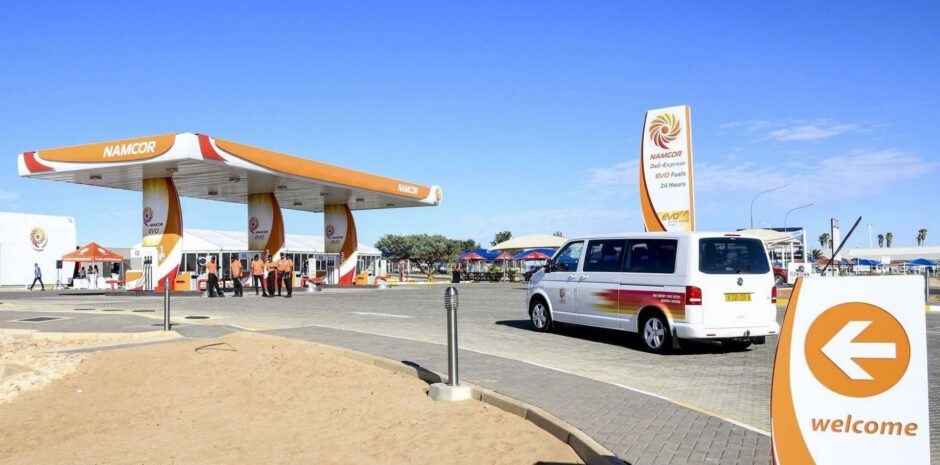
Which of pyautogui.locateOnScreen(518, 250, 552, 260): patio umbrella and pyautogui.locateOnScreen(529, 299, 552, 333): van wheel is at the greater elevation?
pyautogui.locateOnScreen(518, 250, 552, 260): patio umbrella

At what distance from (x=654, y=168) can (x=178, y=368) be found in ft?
56.2

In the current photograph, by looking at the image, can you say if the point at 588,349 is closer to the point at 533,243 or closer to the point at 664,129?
the point at 664,129

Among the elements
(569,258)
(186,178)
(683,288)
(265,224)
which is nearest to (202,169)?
(186,178)

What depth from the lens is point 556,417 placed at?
20.5 feet

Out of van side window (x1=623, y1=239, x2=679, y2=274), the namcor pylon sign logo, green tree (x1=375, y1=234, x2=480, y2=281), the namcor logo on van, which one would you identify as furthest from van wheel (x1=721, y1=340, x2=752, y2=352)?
green tree (x1=375, y1=234, x2=480, y2=281)

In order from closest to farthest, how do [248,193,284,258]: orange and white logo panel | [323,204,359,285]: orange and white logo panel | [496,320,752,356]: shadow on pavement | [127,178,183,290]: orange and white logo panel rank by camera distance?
1. [496,320,752,356]: shadow on pavement
2. [127,178,183,290]: orange and white logo panel
3. [248,193,284,258]: orange and white logo panel
4. [323,204,359,285]: orange and white logo panel

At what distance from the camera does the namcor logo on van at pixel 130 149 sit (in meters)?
24.3

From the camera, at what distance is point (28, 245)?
4969 cm

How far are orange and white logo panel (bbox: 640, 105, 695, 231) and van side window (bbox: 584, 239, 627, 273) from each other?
1127 centimetres

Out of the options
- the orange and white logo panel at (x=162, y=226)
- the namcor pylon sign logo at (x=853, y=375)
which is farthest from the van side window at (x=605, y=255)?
the orange and white logo panel at (x=162, y=226)

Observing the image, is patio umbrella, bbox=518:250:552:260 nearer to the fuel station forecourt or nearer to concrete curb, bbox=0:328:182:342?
the fuel station forecourt

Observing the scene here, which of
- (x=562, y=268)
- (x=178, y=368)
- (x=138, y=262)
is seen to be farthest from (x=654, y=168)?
(x=138, y=262)

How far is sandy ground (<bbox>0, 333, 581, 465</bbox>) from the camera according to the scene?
20.2 feet

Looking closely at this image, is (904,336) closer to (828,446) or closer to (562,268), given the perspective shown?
(828,446)
